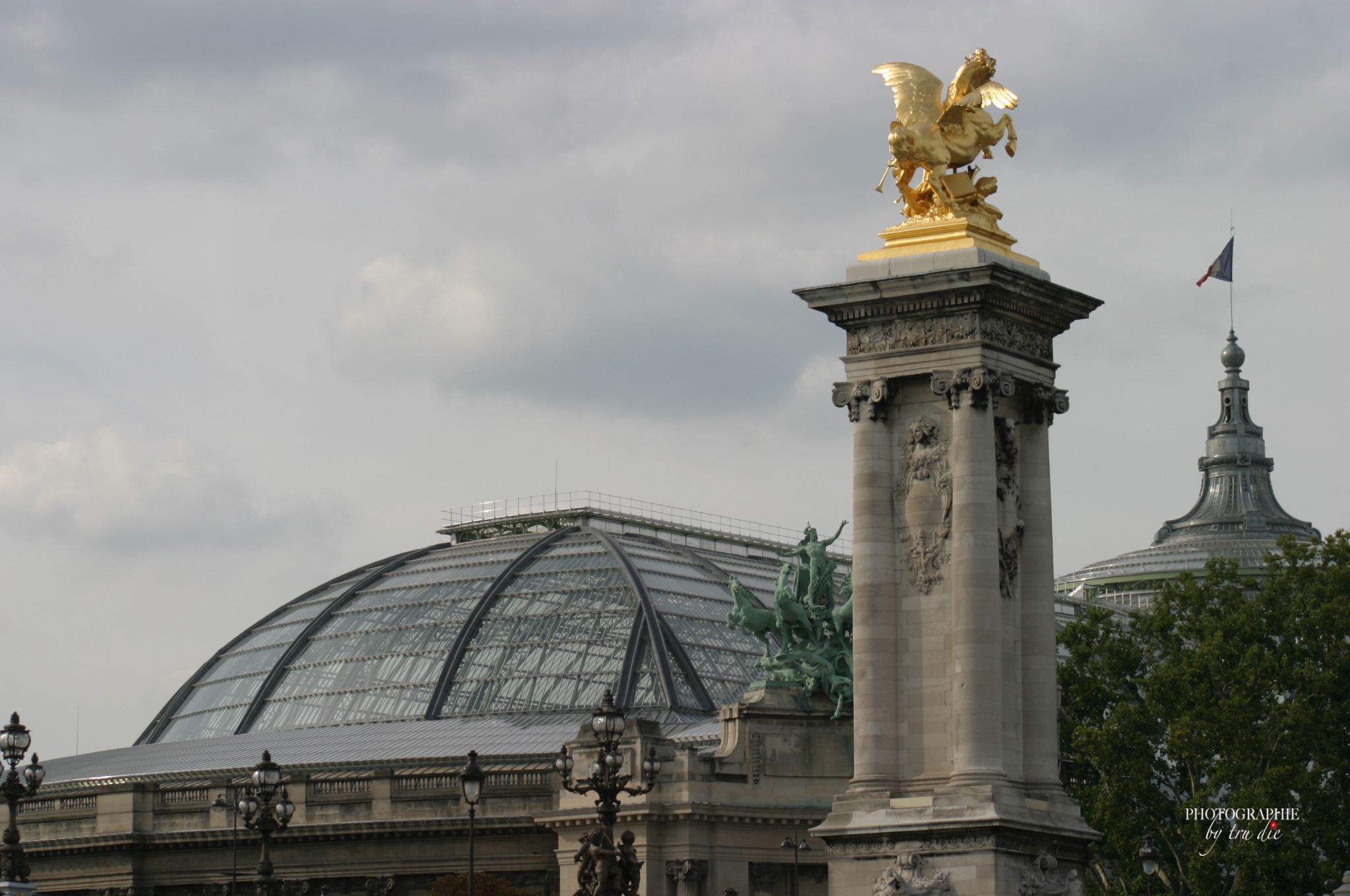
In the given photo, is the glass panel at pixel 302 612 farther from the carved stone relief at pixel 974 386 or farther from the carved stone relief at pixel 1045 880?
the carved stone relief at pixel 1045 880

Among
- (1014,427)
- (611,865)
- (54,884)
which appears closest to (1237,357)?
(54,884)

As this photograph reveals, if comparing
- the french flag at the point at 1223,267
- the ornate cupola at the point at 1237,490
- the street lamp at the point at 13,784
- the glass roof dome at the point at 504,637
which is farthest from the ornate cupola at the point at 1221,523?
the street lamp at the point at 13,784

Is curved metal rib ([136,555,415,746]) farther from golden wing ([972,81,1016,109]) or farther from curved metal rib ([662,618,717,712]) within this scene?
golden wing ([972,81,1016,109])

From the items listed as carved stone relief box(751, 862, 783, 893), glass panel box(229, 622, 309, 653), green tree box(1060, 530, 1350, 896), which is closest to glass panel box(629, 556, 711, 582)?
glass panel box(229, 622, 309, 653)

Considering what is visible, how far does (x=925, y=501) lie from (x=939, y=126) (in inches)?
288

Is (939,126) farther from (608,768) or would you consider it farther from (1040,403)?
(608,768)

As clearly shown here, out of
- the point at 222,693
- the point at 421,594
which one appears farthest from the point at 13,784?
the point at 222,693

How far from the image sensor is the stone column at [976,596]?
4428 centimetres

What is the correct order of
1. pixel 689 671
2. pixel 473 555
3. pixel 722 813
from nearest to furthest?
1. pixel 722 813
2. pixel 689 671
3. pixel 473 555

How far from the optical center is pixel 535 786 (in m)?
74.4

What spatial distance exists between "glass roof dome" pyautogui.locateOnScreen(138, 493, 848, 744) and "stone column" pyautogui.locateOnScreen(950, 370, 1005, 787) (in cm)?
3944

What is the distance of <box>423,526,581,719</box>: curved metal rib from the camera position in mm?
88312

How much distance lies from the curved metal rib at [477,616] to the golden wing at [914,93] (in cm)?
4441

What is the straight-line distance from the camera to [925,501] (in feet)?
151
